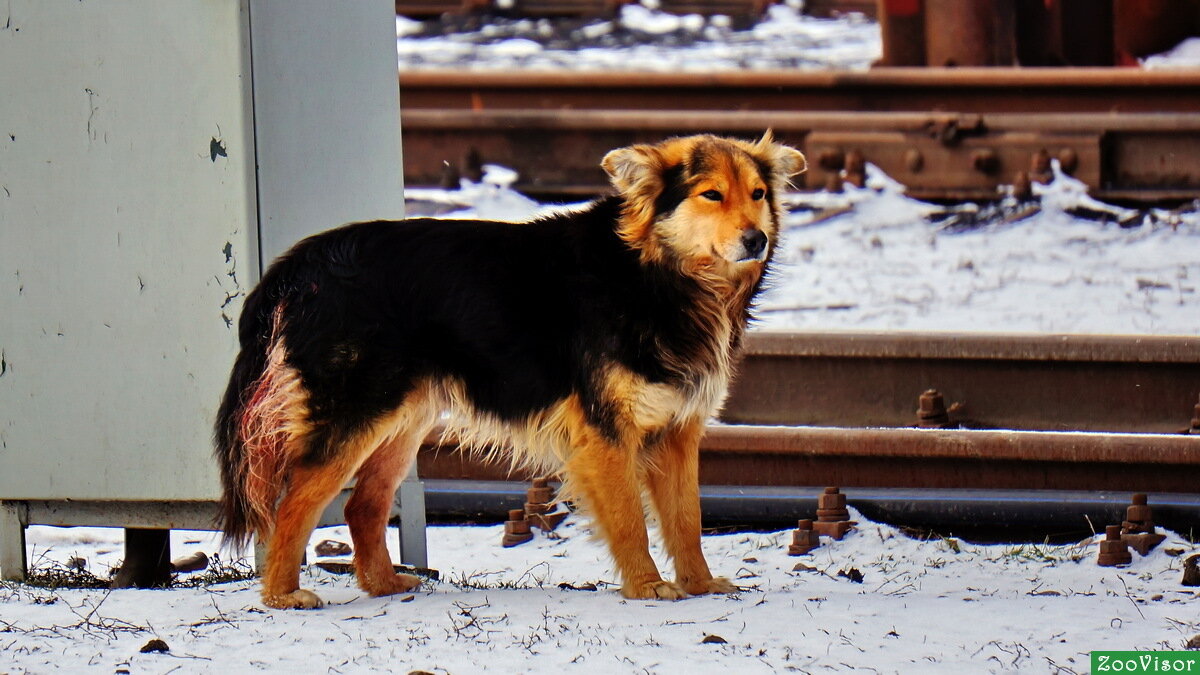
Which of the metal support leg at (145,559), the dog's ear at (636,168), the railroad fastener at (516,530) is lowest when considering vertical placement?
the railroad fastener at (516,530)

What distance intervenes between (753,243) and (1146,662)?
1652 millimetres

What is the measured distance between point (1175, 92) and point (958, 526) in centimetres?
487

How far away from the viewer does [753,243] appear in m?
4.71

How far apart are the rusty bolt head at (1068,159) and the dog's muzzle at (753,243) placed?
5.43 m

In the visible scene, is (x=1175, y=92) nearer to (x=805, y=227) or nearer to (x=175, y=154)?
(x=805, y=227)

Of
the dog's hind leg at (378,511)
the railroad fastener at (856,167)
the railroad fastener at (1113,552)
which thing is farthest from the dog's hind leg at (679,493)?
the railroad fastener at (856,167)

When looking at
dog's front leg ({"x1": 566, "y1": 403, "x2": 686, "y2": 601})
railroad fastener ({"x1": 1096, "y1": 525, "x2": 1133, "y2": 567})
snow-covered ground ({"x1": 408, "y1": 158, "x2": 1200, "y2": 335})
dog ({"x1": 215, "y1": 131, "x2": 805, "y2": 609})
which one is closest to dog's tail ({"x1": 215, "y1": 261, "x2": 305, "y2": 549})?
dog ({"x1": 215, "y1": 131, "x2": 805, "y2": 609})

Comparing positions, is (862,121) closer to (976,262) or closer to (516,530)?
(976,262)

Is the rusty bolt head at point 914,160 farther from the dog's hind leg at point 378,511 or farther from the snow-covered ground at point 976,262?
the dog's hind leg at point 378,511

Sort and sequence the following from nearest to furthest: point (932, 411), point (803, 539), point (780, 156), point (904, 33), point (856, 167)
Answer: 1. point (780, 156)
2. point (803, 539)
3. point (932, 411)
4. point (856, 167)
5. point (904, 33)

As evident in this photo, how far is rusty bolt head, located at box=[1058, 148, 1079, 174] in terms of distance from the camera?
9539 millimetres

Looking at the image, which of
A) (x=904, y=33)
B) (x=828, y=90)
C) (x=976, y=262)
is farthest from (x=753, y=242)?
(x=904, y=33)

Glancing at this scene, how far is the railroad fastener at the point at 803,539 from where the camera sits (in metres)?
5.82

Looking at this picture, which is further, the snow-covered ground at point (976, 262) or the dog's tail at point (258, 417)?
the snow-covered ground at point (976, 262)
